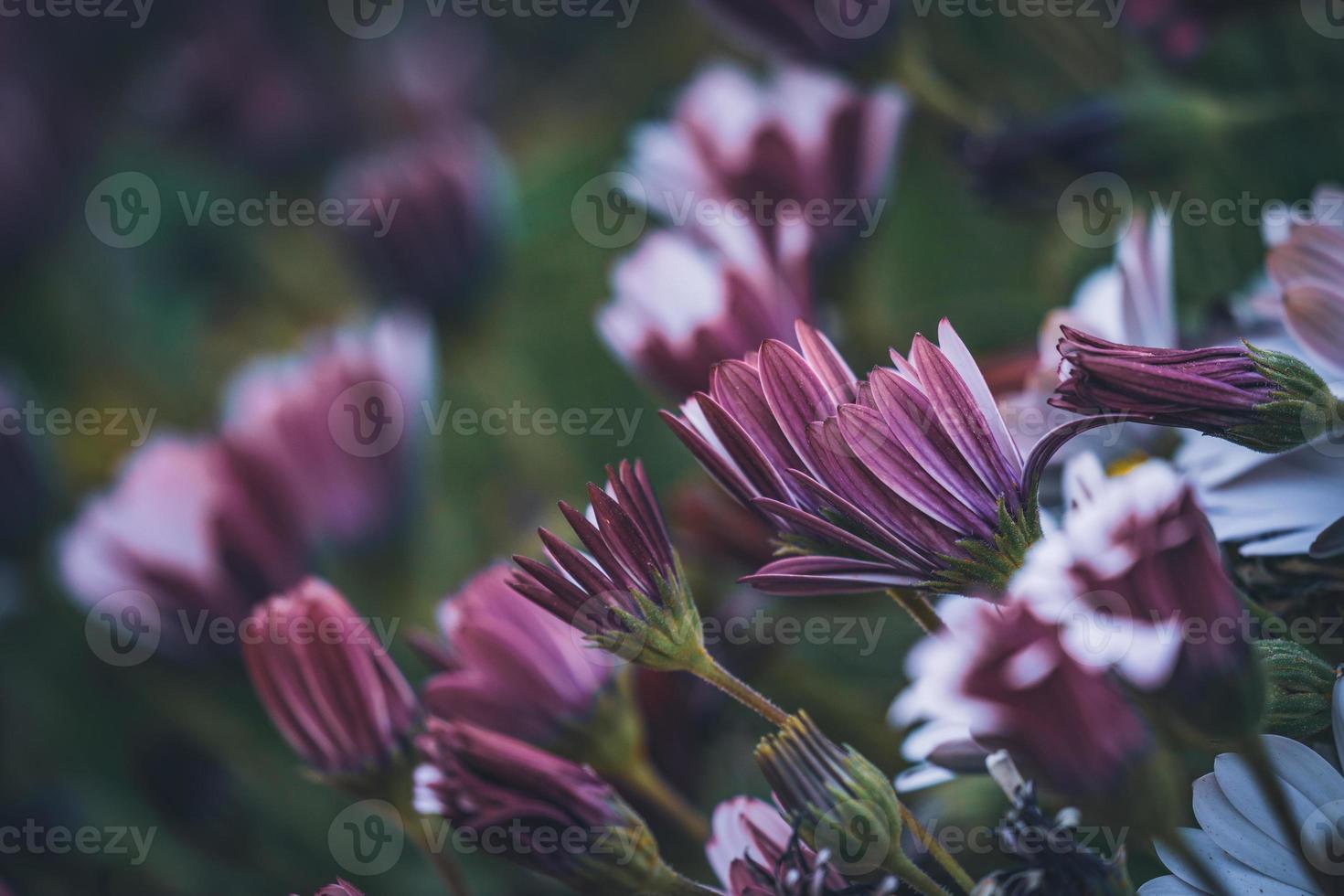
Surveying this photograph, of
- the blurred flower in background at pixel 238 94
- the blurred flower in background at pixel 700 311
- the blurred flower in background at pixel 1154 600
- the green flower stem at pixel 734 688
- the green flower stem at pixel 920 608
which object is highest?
the blurred flower in background at pixel 238 94

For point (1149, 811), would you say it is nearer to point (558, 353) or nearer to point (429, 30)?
point (558, 353)

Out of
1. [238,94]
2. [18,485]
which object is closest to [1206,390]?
[18,485]

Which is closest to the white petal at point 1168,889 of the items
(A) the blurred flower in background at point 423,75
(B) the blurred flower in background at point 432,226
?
(B) the blurred flower in background at point 432,226

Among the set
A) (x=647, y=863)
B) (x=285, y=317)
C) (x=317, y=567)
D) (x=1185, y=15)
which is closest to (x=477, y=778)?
(x=647, y=863)

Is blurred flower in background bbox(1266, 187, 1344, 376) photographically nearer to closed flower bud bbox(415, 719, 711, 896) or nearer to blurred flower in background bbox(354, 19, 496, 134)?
closed flower bud bbox(415, 719, 711, 896)

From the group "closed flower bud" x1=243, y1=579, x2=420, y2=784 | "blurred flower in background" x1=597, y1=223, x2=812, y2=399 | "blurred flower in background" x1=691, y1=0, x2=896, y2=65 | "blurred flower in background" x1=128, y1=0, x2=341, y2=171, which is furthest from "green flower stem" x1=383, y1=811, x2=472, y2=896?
"blurred flower in background" x1=128, y1=0, x2=341, y2=171

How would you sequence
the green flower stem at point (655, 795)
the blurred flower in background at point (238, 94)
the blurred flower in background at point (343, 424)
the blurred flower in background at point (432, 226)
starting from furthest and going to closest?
the blurred flower in background at point (238, 94)
the blurred flower in background at point (432, 226)
the blurred flower in background at point (343, 424)
the green flower stem at point (655, 795)

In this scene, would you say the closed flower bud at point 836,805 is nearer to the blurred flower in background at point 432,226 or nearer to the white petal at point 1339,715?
the white petal at point 1339,715
